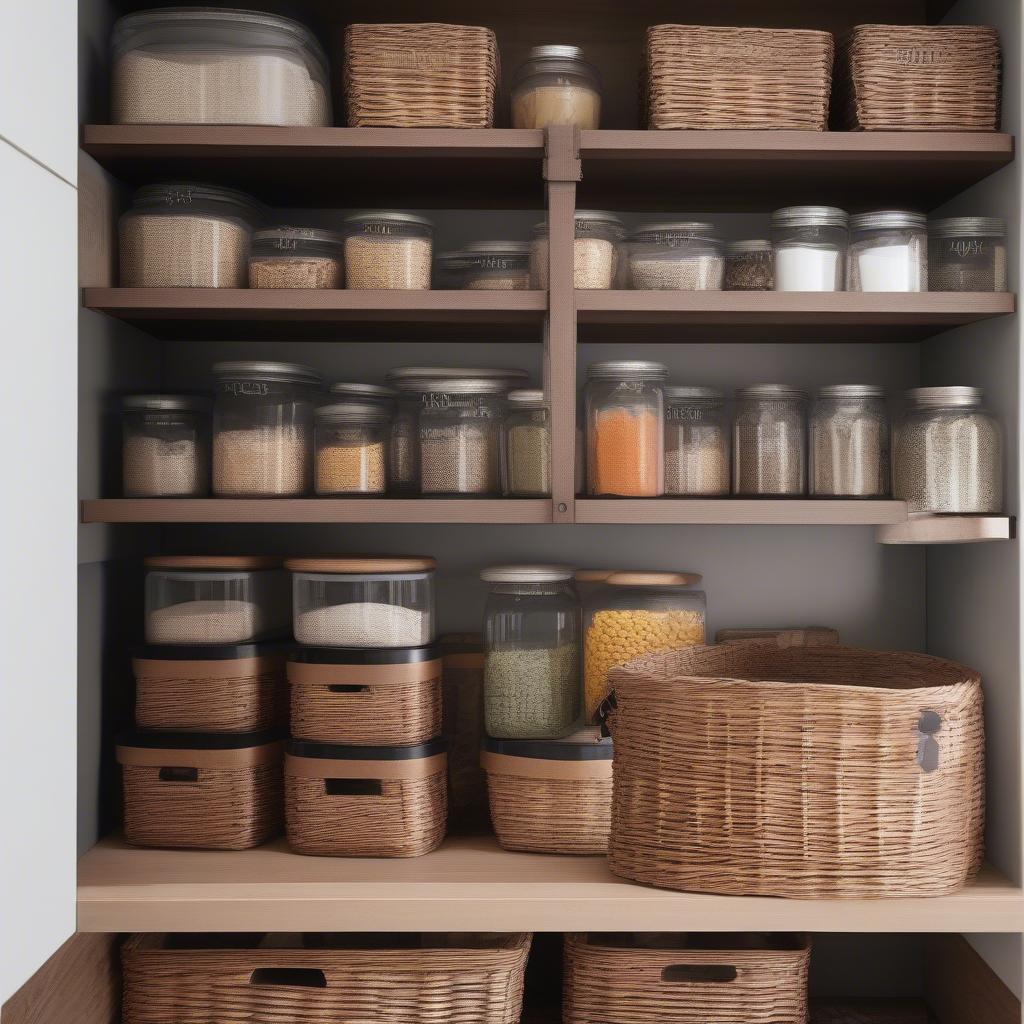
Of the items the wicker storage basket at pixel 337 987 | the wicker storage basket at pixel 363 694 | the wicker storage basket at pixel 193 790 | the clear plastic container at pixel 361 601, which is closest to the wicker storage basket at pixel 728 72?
the clear plastic container at pixel 361 601

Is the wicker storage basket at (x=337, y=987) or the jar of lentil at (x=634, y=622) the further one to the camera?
the jar of lentil at (x=634, y=622)

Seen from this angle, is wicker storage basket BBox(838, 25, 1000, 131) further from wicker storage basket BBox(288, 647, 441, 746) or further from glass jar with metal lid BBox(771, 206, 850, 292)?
wicker storage basket BBox(288, 647, 441, 746)

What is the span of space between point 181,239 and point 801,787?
1.22 m

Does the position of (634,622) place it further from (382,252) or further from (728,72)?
(728,72)

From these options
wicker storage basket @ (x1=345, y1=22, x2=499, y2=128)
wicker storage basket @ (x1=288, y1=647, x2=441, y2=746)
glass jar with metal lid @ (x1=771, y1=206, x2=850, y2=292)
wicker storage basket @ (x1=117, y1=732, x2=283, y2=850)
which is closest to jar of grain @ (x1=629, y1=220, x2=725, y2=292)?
glass jar with metal lid @ (x1=771, y1=206, x2=850, y2=292)

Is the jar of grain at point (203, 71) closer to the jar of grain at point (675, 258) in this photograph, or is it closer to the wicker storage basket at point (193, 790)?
the jar of grain at point (675, 258)

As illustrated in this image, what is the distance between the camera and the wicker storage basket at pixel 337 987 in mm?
1555

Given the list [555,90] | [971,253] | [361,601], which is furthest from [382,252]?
[971,253]

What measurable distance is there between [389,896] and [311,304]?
2.88 ft

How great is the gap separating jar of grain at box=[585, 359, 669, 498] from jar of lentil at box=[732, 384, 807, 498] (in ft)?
0.50

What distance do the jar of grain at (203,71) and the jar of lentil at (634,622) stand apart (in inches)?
35.3

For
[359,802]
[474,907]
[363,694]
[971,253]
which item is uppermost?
[971,253]

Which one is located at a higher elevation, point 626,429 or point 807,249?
point 807,249

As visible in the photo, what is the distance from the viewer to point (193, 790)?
1.69 metres
